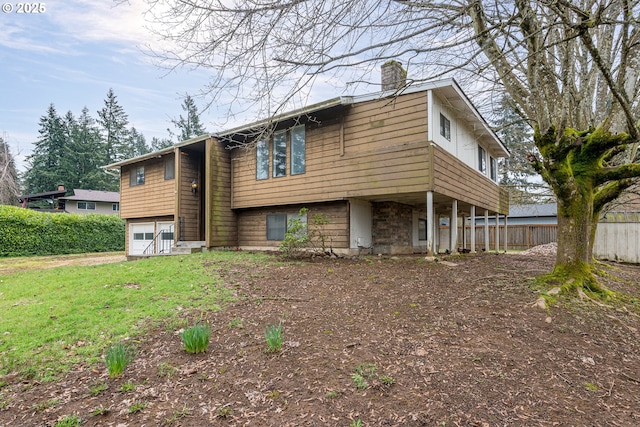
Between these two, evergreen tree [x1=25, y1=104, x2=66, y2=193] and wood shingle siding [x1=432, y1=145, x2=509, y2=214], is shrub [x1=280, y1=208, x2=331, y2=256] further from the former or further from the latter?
evergreen tree [x1=25, y1=104, x2=66, y2=193]

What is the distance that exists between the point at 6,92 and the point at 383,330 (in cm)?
2850

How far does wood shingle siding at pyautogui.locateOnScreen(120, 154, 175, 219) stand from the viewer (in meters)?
14.4

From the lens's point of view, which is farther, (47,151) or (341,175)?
(47,151)

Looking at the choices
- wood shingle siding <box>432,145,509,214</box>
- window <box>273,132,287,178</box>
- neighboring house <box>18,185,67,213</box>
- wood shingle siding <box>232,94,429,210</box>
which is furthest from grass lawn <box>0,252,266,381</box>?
neighboring house <box>18,185,67,213</box>

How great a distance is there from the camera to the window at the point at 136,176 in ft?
52.5

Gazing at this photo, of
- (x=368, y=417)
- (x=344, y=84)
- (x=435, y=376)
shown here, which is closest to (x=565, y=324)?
(x=435, y=376)

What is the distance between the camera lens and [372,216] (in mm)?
11578

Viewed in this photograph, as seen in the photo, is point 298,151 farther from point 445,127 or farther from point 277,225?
point 445,127

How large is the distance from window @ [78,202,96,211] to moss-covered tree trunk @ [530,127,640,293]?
116ft

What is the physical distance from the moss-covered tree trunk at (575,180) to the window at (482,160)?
26.3ft

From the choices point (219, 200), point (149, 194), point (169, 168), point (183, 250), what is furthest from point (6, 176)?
point (219, 200)

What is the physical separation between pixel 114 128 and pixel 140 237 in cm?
3298

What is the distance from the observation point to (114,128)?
41.9 meters

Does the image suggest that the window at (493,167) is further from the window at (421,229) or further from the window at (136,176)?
the window at (136,176)
